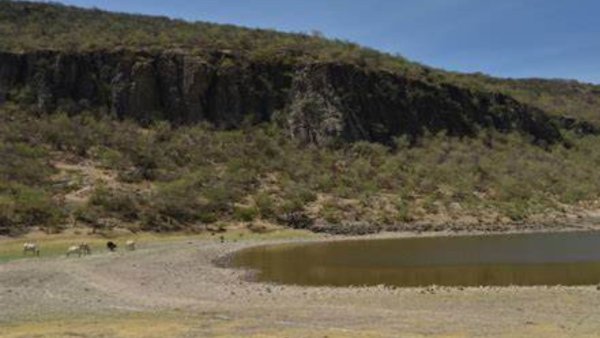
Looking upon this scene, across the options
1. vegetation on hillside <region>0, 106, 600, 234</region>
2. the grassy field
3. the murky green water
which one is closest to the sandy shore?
the murky green water

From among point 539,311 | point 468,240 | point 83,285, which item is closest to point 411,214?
point 468,240

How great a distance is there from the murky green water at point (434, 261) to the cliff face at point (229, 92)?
153 ft

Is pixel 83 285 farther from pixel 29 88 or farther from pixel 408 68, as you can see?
pixel 408 68

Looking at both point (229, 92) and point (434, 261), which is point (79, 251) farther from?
point (229, 92)

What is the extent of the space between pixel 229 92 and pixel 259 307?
81073 millimetres

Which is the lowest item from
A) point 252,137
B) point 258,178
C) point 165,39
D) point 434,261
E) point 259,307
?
point 434,261

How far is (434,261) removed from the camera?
1757 inches

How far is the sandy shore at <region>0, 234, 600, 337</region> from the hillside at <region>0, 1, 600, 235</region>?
A: 2820 centimetres

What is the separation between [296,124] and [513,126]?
112 ft

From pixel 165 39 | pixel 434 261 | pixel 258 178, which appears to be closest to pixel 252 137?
pixel 258 178

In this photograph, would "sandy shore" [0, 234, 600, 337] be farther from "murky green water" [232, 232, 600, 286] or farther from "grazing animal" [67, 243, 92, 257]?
"grazing animal" [67, 243, 92, 257]

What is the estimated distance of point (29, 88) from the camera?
333 ft

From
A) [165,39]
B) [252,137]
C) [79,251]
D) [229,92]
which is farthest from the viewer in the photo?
[165,39]

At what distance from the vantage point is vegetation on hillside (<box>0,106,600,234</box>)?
6938cm
